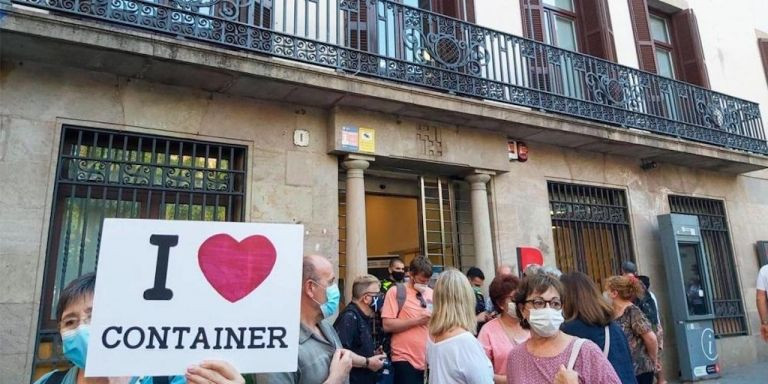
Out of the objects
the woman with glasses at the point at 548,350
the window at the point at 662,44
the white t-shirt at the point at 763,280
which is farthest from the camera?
the window at the point at 662,44

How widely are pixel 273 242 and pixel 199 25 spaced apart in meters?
4.49

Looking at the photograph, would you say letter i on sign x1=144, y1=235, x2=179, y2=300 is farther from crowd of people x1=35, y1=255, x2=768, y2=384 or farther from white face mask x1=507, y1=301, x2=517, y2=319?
white face mask x1=507, y1=301, x2=517, y2=319

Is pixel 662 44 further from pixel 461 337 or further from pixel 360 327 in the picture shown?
pixel 461 337

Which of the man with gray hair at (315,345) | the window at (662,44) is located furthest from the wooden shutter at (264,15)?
the window at (662,44)

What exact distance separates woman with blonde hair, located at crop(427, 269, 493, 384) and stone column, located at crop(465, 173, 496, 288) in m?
4.11

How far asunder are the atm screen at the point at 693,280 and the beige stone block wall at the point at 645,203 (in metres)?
0.37

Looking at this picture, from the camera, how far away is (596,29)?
32.4ft

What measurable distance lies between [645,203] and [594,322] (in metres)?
7.33

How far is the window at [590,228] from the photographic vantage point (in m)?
8.33

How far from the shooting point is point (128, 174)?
5477 millimetres

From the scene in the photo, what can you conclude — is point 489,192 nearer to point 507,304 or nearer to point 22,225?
point 507,304

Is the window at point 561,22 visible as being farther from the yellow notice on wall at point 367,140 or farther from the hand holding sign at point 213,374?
the hand holding sign at point 213,374

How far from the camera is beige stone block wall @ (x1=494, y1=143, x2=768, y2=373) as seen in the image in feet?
25.5

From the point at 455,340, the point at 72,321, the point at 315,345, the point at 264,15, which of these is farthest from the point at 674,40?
the point at 72,321
